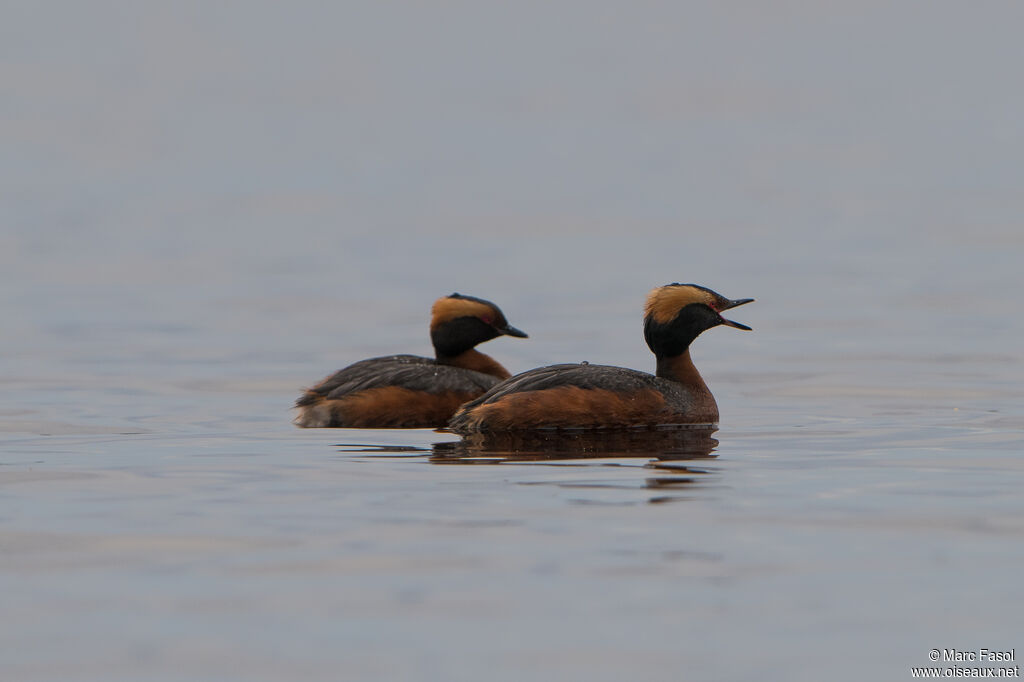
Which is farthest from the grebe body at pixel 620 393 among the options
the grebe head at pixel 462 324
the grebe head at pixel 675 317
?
the grebe head at pixel 462 324

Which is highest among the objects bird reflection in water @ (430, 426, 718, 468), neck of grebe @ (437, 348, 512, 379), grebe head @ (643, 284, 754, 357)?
grebe head @ (643, 284, 754, 357)

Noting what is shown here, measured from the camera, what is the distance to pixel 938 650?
7.74m

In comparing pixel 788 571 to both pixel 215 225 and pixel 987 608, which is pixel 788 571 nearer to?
pixel 987 608

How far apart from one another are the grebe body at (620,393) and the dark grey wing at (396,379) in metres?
0.54

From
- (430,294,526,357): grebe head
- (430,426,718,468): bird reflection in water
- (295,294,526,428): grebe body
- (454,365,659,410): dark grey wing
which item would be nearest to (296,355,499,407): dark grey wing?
(295,294,526,428): grebe body

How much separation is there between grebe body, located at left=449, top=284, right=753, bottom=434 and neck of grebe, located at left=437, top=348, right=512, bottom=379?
5.16 feet

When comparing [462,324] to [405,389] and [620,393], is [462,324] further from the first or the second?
[620,393]

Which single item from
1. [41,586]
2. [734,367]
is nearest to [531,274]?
[734,367]

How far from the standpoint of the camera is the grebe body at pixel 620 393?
14.1 m

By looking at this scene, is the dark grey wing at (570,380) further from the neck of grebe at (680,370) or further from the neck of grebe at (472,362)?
the neck of grebe at (472,362)

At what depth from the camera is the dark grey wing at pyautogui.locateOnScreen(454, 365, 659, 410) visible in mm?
14258

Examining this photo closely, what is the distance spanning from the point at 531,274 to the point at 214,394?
17.4m

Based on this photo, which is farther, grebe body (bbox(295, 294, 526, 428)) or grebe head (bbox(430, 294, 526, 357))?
grebe head (bbox(430, 294, 526, 357))

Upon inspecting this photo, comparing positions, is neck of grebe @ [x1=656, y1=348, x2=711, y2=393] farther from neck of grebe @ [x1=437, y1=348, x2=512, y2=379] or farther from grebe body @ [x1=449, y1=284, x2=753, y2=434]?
neck of grebe @ [x1=437, y1=348, x2=512, y2=379]
